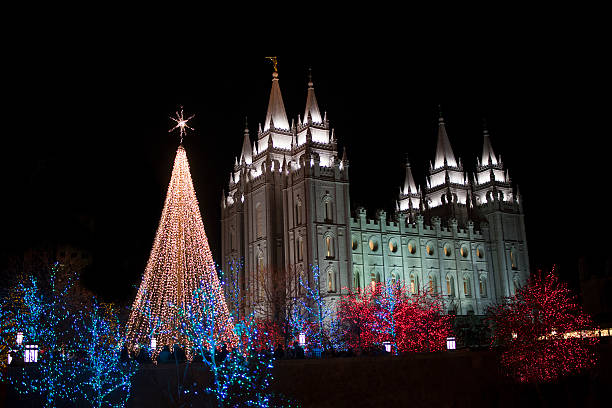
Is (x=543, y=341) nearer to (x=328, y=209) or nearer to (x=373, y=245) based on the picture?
(x=328, y=209)

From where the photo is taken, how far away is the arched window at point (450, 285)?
72.2 metres

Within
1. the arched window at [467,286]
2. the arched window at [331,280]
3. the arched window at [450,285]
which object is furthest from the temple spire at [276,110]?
the arched window at [467,286]

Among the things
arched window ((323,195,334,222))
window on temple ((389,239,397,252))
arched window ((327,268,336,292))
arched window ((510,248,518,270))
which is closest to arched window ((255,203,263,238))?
arched window ((323,195,334,222))

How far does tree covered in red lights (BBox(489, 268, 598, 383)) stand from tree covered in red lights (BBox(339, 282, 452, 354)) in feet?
27.0

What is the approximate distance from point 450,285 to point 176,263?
158 ft

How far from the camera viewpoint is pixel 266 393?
27.1 meters

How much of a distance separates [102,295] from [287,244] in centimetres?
2368

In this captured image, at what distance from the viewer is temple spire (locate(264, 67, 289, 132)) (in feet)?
222

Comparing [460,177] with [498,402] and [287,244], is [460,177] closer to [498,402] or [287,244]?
[287,244]

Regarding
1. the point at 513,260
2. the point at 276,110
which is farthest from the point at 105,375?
the point at 513,260

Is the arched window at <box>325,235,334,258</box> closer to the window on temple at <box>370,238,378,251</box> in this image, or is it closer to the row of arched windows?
the row of arched windows

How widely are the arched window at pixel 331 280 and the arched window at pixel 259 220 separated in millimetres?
9236

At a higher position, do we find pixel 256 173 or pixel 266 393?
pixel 256 173

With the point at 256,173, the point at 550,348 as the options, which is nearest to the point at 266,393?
the point at 550,348
